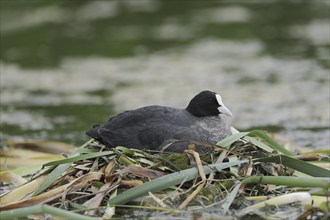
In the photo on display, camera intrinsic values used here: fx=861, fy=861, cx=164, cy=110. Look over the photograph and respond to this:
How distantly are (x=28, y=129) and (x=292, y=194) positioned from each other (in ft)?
18.4

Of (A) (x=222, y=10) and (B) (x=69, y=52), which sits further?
(A) (x=222, y=10)

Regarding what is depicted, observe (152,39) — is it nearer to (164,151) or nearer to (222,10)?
(222,10)

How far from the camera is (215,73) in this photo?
13.4 m

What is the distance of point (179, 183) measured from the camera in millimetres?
5762

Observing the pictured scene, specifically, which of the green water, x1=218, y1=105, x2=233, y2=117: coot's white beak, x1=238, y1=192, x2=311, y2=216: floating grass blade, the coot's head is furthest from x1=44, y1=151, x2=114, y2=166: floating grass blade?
the green water

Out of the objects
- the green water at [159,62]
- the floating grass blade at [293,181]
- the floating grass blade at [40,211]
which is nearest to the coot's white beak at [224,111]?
the floating grass blade at [293,181]

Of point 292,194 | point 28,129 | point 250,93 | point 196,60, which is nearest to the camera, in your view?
point 292,194

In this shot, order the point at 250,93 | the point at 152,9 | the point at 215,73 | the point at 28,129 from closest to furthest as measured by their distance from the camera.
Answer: the point at 28,129, the point at 250,93, the point at 215,73, the point at 152,9

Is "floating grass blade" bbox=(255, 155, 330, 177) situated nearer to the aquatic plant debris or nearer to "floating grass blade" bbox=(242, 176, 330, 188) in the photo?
the aquatic plant debris

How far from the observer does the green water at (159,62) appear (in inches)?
434

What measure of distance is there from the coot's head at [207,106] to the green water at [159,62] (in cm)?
254

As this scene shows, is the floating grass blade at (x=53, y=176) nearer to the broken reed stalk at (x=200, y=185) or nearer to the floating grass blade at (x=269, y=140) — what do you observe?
the broken reed stalk at (x=200, y=185)

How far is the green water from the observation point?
36.2 feet

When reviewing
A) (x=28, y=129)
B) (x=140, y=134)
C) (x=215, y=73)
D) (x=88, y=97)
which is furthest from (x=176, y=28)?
(x=140, y=134)
